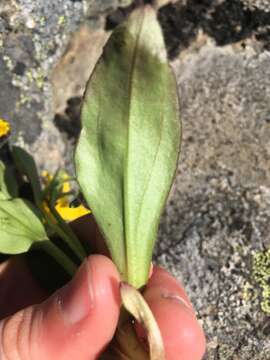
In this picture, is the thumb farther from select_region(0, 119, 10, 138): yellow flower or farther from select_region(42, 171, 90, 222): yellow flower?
select_region(0, 119, 10, 138): yellow flower

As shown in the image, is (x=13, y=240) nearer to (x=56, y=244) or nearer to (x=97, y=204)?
(x=56, y=244)

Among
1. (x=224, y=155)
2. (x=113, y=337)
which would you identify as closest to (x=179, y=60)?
(x=224, y=155)

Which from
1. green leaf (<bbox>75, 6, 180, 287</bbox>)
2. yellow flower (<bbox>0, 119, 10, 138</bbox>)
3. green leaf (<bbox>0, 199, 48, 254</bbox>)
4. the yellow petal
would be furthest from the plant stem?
yellow flower (<bbox>0, 119, 10, 138</bbox>)

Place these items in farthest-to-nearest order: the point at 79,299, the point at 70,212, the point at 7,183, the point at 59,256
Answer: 1. the point at 70,212
2. the point at 7,183
3. the point at 59,256
4. the point at 79,299

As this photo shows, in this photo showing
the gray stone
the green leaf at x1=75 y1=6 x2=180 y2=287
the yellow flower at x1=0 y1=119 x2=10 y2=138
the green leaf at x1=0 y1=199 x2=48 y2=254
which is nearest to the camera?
the green leaf at x1=75 y1=6 x2=180 y2=287

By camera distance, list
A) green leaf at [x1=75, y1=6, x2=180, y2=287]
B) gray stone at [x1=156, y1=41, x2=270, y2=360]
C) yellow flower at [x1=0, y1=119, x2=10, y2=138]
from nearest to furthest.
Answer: green leaf at [x1=75, y1=6, x2=180, y2=287] → gray stone at [x1=156, y1=41, x2=270, y2=360] → yellow flower at [x1=0, y1=119, x2=10, y2=138]

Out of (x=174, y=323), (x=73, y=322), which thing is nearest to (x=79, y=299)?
(x=73, y=322)

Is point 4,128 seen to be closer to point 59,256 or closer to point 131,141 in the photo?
point 59,256
